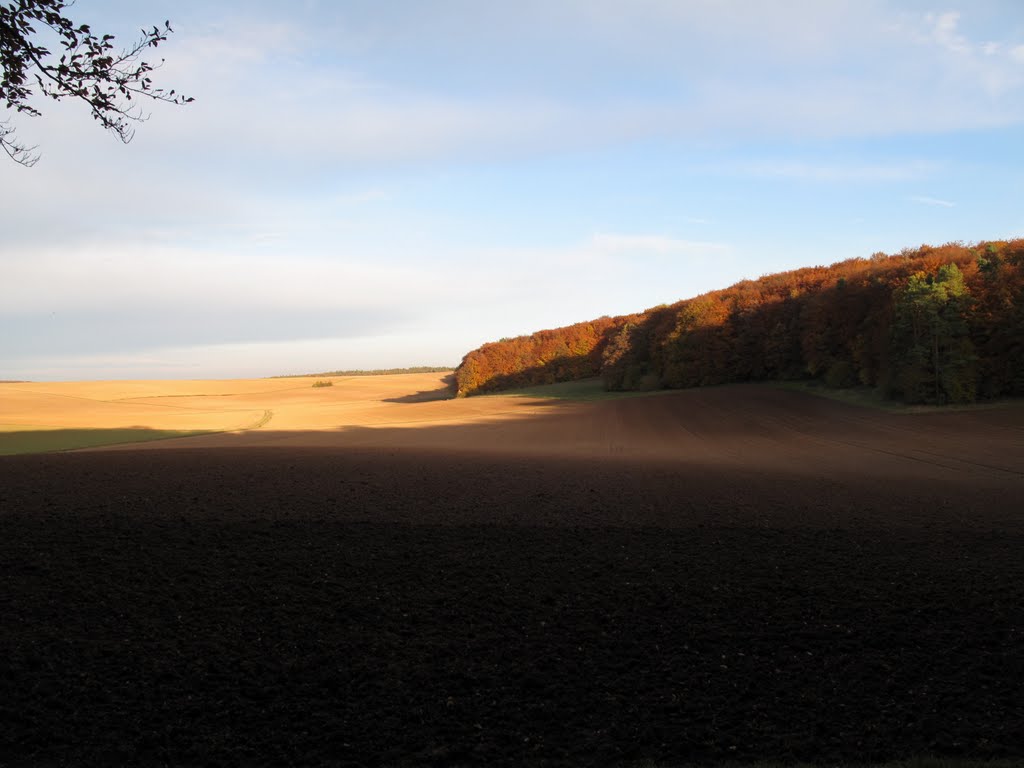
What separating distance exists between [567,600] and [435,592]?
5.83ft

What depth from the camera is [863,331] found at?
1766 inches

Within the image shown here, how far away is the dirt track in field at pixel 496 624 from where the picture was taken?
5.73 m

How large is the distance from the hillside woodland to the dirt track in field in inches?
980

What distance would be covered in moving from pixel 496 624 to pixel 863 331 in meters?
44.2

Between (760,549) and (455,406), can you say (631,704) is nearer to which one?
(760,549)

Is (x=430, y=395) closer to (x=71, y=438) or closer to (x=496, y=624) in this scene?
(x=71, y=438)

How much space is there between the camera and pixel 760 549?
1138 cm

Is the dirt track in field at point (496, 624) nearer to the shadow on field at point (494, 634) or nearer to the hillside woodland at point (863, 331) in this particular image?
the shadow on field at point (494, 634)

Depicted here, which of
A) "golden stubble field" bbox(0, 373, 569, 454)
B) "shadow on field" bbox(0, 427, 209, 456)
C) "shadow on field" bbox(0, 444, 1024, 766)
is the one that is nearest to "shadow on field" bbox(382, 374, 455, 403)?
"golden stubble field" bbox(0, 373, 569, 454)

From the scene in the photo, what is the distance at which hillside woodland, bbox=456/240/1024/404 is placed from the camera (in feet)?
124

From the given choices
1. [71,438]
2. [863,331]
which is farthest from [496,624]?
[863,331]

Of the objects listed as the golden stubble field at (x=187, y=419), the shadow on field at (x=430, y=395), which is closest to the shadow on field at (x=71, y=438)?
the golden stubble field at (x=187, y=419)

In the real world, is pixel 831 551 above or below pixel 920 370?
below

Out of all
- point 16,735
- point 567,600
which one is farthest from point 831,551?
point 16,735
